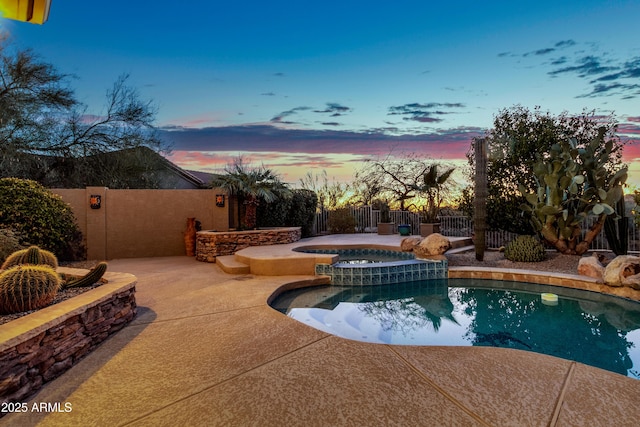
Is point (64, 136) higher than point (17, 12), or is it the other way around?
point (64, 136)

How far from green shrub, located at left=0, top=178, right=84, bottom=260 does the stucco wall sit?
56.3 inches

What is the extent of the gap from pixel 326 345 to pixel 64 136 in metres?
13.6

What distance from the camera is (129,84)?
1260 cm

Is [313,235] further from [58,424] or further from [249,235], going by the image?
[58,424]

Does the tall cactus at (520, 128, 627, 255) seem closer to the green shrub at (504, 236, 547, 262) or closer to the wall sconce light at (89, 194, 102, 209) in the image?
the green shrub at (504, 236, 547, 262)

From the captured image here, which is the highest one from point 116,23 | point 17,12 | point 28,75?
point 116,23

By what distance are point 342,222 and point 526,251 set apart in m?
6.77

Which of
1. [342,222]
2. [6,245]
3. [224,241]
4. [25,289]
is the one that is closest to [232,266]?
[224,241]

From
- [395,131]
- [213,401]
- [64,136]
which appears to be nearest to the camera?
[213,401]

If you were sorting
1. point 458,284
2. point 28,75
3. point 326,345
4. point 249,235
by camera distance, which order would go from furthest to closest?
point 28,75, point 249,235, point 458,284, point 326,345

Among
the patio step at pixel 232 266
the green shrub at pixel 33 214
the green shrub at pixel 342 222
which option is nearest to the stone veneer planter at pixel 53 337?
the patio step at pixel 232 266

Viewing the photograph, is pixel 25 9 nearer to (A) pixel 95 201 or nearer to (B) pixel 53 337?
(B) pixel 53 337

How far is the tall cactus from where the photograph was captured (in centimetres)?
749

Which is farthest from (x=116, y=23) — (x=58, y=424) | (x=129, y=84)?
(x=58, y=424)
